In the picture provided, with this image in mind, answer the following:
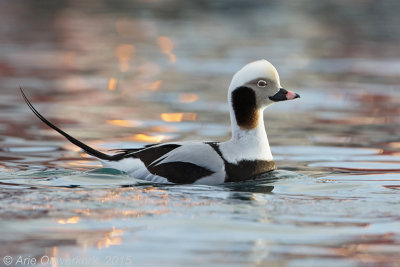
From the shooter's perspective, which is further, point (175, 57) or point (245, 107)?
point (175, 57)

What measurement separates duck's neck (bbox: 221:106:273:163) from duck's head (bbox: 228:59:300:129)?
0.03m

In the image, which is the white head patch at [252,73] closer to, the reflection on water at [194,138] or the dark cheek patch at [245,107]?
the dark cheek patch at [245,107]

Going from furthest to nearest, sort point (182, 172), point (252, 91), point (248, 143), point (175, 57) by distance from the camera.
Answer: point (175, 57), point (252, 91), point (248, 143), point (182, 172)

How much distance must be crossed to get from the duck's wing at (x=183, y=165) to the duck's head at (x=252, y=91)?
18.1 inches

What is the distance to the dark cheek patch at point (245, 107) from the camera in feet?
27.2

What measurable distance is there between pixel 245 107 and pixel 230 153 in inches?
19.6

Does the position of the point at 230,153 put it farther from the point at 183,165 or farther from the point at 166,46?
the point at 166,46

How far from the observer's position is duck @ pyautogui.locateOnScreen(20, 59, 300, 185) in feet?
26.1

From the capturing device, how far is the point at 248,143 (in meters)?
8.22

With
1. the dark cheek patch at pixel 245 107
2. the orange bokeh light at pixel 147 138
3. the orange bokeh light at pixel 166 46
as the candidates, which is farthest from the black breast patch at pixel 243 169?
the orange bokeh light at pixel 166 46

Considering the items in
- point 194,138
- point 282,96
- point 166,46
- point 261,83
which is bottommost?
point 194,138

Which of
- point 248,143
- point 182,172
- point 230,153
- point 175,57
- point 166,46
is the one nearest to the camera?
point 182,172

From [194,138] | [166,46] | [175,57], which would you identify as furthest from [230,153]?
[166,46]

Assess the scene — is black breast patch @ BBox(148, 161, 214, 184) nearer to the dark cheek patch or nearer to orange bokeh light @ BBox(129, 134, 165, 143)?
the dark cheek patch
